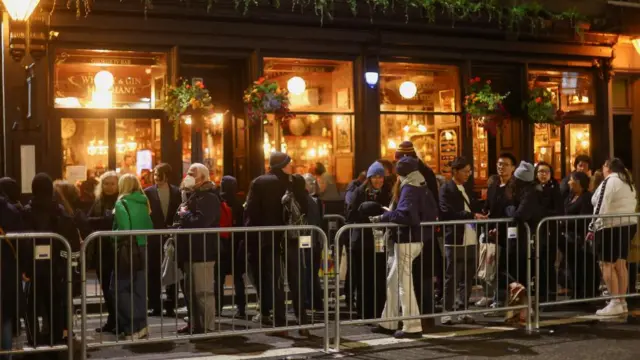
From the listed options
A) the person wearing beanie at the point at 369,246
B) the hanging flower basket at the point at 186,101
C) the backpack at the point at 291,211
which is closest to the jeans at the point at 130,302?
the backpack at the point at 291,211

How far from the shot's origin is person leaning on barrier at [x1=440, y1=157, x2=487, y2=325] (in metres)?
11.5

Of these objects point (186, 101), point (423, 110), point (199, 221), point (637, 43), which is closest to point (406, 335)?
point (199, 221)

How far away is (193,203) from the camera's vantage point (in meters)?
10.7

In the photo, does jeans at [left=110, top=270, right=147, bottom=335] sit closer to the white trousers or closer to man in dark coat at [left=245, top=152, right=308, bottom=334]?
man in dark coat at [left=245, top=152, right=308, bottom=334]

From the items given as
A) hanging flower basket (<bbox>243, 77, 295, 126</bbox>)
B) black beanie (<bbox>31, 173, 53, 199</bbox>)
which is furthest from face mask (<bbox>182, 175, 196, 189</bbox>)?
hanging flower basket (<bbox>243, 77, 295, 126</bbox>)

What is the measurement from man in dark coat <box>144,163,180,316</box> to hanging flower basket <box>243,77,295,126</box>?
12.0 feet

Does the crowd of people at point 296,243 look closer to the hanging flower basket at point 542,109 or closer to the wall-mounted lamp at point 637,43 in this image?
the hanging flower basket at point 542,109

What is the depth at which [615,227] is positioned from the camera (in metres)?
12.4

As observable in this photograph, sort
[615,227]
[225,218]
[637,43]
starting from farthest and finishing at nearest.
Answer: [637,43], [615,227], [225,218]

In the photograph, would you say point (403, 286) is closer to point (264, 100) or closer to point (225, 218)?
point (225, 218)

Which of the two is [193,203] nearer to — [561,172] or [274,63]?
[274,63]

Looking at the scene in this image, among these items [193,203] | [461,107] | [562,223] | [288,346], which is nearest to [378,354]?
[288,346]

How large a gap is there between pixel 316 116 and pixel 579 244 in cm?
556

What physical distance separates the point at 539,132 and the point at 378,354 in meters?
10.7
